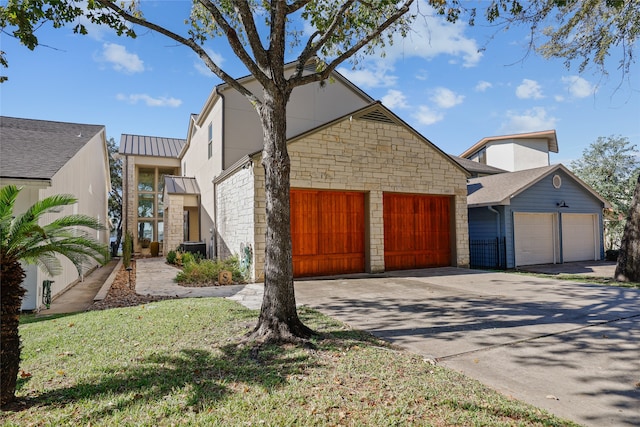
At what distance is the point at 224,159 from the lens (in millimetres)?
13266

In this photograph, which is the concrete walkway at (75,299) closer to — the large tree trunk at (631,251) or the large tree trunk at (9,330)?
the large tree trunk at (9,330)

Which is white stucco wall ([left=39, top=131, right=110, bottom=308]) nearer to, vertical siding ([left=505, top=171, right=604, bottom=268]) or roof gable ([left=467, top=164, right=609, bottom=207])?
roof gable ([left=467, top=164, right=609, bottom=207])

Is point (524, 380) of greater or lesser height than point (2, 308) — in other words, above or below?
below

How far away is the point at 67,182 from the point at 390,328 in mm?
10285

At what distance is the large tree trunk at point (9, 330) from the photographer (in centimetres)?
312

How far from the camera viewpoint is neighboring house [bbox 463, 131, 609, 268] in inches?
589

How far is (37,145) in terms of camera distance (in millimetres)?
9680

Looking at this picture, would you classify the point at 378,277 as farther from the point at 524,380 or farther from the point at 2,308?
the point at 2,308

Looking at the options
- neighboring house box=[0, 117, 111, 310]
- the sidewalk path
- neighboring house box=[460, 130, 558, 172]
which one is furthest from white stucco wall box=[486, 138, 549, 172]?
neighboring house box=[0, 117, 111, 310]

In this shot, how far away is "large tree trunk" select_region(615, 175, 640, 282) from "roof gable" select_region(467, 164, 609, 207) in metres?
4.13

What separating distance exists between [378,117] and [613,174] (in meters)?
20.7

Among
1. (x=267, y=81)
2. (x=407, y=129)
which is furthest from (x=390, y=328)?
(x=407, y=129)

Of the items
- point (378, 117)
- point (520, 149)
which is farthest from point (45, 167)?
point (520, 149)

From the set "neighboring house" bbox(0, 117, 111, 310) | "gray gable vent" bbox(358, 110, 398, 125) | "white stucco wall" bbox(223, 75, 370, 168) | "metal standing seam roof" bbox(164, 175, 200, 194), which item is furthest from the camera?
"metal standing seam roof" bbox(164, 175, 200, 194)
